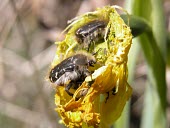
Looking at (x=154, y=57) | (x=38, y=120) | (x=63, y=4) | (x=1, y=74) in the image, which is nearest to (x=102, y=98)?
(x=154, y=57)

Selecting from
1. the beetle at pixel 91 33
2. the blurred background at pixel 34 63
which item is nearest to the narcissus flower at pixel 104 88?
the beetle at pixel 91 33

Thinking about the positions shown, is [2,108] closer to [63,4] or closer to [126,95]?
[63,4]

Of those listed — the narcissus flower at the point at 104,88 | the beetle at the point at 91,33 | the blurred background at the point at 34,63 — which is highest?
the blurred background at the point at 34,63

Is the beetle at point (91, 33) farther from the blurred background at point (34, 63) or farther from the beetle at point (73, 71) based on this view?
the blurred background at point (34, 63)

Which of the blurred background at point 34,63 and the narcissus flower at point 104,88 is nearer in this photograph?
the narcissus flower at point 104,88

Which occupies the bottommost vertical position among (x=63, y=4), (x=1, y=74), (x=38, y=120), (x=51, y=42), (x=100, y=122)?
(x=100, y=122)

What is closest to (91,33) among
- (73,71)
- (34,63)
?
(73,71)
